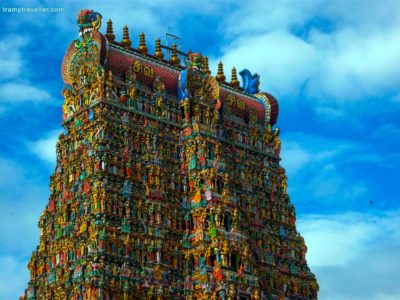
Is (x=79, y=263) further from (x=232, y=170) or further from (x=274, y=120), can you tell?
(x=274, y=120)

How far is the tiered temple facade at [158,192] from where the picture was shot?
6919cm

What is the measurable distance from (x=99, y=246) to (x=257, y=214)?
18.2 m

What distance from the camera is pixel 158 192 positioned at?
73.4 m

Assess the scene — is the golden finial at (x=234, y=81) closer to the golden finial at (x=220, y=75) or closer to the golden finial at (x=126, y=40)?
the golden finial at (x=220, y=75)

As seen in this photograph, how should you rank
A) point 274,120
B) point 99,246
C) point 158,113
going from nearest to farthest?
1. point 99,246
2. point 158,113
3. point 274,120

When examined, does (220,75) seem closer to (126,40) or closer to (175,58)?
(175,58)

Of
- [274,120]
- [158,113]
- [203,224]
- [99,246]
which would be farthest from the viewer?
[274,120]

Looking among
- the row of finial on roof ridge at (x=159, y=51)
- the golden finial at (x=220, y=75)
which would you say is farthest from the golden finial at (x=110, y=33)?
the golden finial at (x=220, y=75)

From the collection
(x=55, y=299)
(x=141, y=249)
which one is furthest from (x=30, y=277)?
(x=141, y=249)

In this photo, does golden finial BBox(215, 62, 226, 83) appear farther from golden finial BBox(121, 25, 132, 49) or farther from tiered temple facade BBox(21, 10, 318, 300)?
golden finial BBox(121, 25, 132, 49)

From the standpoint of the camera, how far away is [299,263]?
3194 inches

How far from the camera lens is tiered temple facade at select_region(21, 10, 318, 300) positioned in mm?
69188

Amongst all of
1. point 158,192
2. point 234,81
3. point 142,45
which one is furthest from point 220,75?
point 158,192

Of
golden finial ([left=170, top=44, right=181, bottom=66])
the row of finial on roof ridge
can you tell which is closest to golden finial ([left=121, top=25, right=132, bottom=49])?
the row of finial on roof ridge
